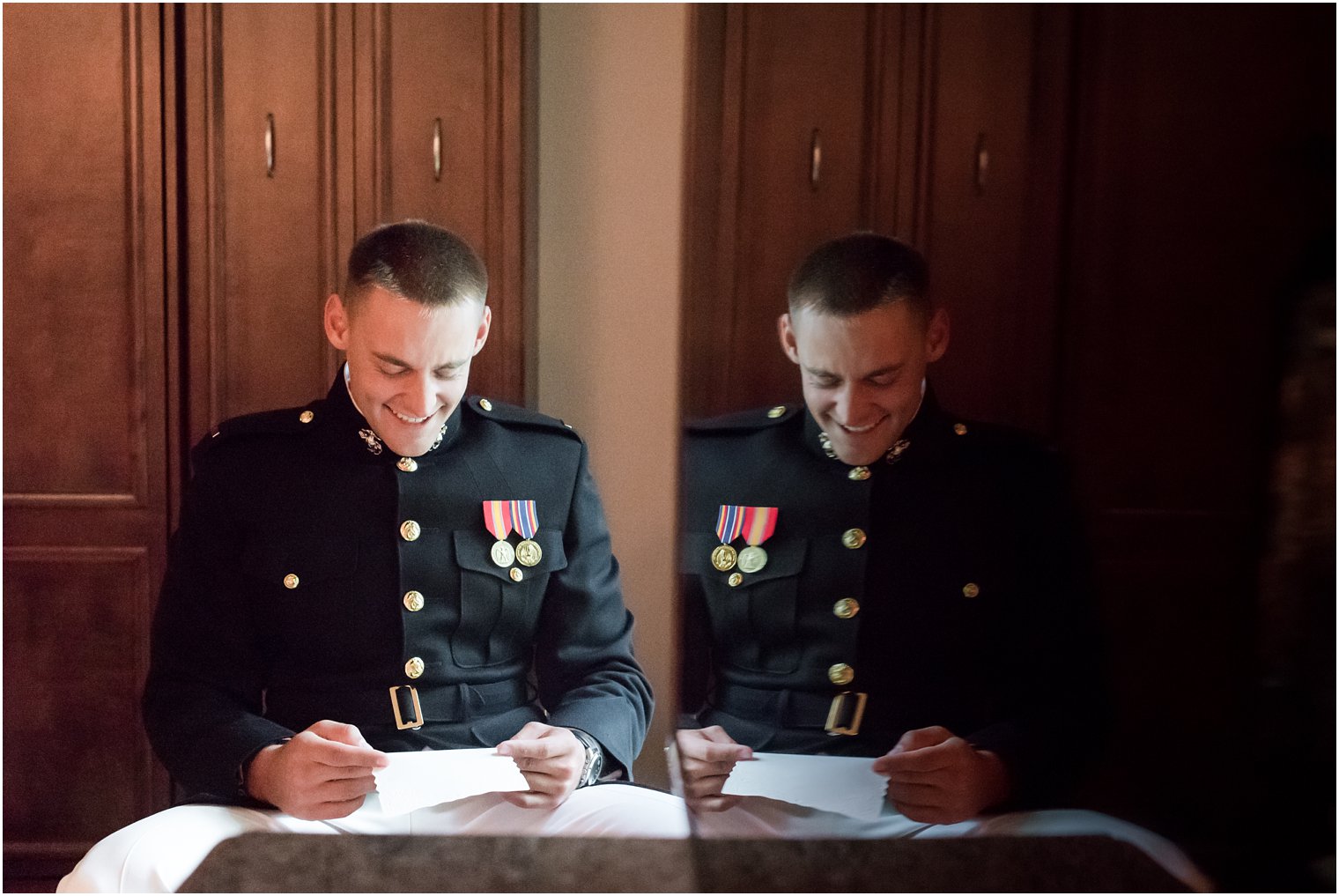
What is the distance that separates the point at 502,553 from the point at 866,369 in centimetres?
41

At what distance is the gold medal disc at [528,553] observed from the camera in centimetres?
80

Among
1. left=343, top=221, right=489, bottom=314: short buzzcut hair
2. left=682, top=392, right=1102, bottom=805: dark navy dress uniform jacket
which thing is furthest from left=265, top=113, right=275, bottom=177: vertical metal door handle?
left=682, top=392, right=1102, bottom=805: dark navy dress uniform jacket

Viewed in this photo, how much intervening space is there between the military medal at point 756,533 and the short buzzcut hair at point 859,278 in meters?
0.16

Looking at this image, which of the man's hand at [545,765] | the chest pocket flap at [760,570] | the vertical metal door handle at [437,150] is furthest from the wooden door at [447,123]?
the man's hand at [545,765]

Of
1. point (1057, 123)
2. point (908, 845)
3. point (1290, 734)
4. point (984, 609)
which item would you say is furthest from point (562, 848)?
point (1057, 123)

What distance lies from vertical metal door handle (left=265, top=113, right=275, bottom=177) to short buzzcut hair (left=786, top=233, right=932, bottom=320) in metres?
0.54

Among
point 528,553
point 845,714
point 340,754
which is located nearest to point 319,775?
point 340,754

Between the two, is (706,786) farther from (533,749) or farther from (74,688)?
(74,688)

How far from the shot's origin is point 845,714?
1.97 ft

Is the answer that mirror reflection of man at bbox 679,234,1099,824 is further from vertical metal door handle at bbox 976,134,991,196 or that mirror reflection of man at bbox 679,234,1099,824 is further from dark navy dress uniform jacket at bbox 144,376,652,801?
dark navy dress uniform jacket at bbox 144,376,652,801

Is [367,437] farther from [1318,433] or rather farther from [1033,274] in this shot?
[1318,433]

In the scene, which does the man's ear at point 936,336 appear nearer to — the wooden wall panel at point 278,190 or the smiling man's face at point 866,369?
the smiling man's face at point 866,369

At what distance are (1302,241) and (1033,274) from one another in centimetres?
13

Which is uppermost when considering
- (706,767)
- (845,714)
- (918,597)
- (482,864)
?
(918,597)
